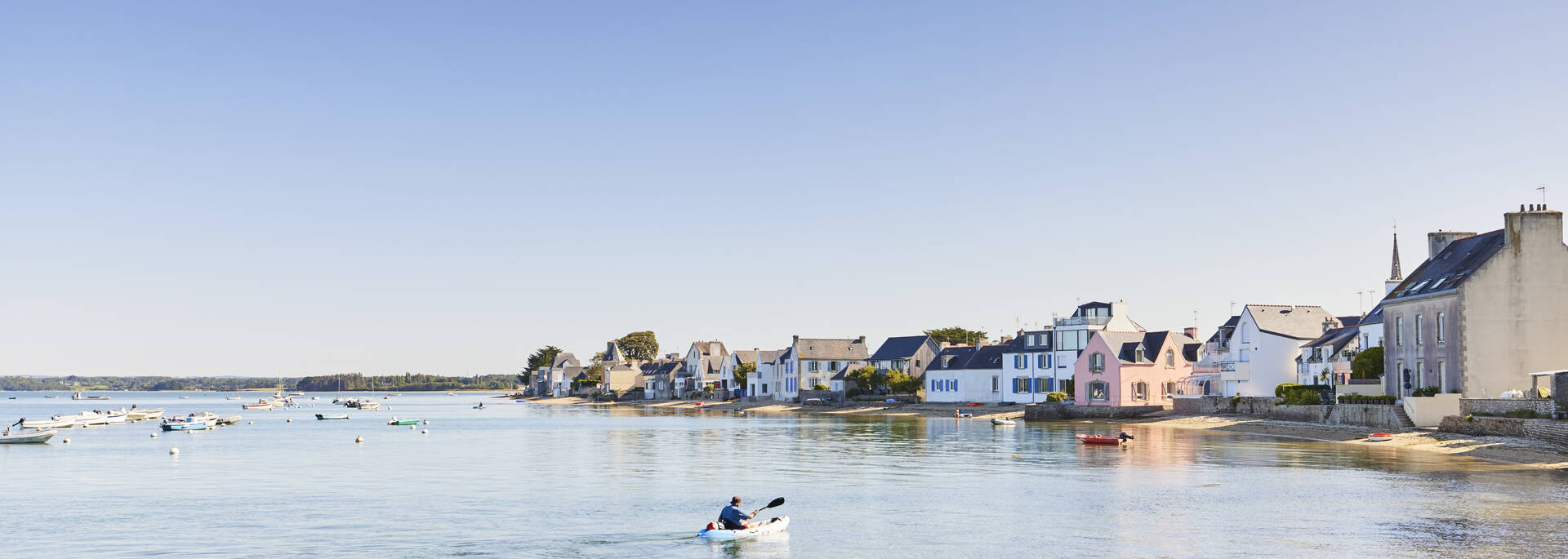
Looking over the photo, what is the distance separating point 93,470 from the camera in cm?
5775

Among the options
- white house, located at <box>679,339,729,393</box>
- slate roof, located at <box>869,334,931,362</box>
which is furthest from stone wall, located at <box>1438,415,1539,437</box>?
white house, located at <box>679,339,729,393</box>

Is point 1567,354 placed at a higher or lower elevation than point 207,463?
higher

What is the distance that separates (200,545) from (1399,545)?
30461mm

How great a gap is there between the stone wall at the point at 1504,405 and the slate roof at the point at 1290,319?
36.0 meters

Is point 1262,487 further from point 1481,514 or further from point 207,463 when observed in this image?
point 207,463

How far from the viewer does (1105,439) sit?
7075cm

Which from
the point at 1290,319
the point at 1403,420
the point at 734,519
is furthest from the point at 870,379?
the point at 734,519

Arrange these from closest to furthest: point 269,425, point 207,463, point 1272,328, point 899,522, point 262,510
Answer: point 899,522, point 262,510, point 207,463, point 1272,328, point 269,425

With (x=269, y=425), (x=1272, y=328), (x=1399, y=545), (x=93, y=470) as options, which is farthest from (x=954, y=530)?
(x=269, y=425)

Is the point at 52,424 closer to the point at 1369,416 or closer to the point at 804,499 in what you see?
the point at 804,499

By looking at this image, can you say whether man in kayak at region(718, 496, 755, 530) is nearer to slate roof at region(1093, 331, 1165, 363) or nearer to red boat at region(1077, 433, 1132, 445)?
red boat at region(1077, 433, 1132, 445)

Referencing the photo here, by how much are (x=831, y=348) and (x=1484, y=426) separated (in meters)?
98.8

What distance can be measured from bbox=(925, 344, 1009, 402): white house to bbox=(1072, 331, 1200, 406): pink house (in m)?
18.1

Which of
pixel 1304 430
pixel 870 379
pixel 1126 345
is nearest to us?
pixel 1304 430
